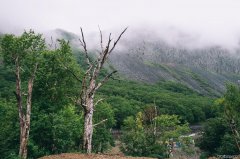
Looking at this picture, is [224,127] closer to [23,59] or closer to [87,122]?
[23,59]

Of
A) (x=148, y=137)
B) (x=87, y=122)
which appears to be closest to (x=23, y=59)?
(x=87, y=122)

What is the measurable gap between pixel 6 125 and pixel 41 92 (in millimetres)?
6510

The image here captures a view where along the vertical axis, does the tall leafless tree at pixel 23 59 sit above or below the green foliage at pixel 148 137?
above

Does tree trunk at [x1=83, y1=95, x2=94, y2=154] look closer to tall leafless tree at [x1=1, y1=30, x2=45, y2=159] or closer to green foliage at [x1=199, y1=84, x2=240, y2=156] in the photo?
tall leafless tree at [x1=1, y1=30, x2=45, y2=159]

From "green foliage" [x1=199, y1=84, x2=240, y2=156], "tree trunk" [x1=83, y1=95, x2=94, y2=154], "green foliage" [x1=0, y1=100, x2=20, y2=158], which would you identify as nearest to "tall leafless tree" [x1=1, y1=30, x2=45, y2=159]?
"green foliage" [x1=0, y1=100, x2=20, y2=158]

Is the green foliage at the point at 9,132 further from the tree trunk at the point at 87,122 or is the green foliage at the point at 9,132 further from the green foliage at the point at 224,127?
the green foliage at the point at 224,127

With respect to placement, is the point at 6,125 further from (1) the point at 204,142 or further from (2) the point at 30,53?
(1) the point at 204,142

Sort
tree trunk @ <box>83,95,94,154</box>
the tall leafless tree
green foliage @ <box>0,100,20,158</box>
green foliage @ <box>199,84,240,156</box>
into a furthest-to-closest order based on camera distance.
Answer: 1. green foliage @ <box>199,84,240,156</box>
2. green foliage @ <box>0,100,20,158</box>
3. the tall leafless tree
4. tree trunk @ <box>83,95,94,154</box>

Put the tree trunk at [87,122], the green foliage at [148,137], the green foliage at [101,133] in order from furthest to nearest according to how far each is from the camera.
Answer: the green foliage at [101,133]
the green foliage at [148,137]
the tree trunk at [87,122]

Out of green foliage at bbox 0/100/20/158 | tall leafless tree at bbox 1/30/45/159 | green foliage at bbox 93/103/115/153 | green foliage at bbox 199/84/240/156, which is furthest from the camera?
green foliage at bbox 93/103/115/153

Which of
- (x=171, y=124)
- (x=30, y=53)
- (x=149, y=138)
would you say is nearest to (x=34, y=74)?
(x=30, y=53)

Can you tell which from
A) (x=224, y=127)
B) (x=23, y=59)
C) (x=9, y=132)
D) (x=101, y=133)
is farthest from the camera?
(x=224, y=127)

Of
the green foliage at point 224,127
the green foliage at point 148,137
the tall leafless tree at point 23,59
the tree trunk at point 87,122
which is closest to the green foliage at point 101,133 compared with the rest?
the green foliage at point 148,137

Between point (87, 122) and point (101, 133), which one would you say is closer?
point (87, 122)
